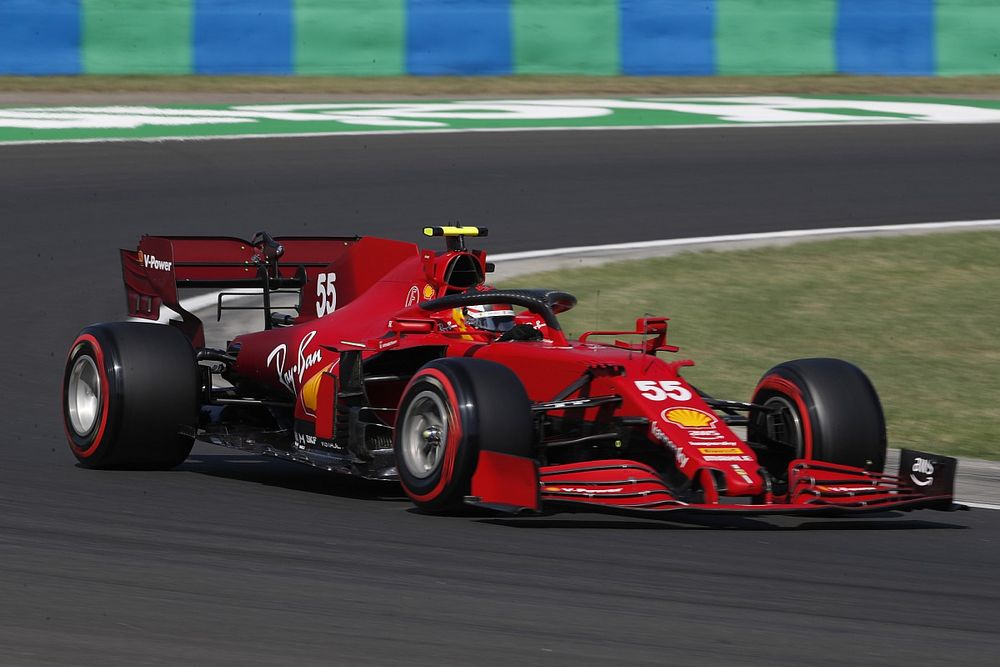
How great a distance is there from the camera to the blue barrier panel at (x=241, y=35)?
2125 cm

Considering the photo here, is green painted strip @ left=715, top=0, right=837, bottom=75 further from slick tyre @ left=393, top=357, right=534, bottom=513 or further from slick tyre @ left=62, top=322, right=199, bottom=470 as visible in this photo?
slick tyre @ left=393, top=357, right=534, bottom=513

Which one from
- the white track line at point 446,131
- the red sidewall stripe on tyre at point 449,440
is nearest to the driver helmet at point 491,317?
the red sidewall stripe on tyre at point 449,440

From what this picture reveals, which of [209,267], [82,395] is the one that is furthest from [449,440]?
[209,267]

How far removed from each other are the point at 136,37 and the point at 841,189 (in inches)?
350

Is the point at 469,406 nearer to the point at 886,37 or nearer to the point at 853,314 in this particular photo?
the point at 853,314

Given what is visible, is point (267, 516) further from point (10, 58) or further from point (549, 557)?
point (10, 58)

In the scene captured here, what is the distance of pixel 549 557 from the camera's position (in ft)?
21.2

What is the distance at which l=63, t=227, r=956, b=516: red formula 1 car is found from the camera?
7059 mm

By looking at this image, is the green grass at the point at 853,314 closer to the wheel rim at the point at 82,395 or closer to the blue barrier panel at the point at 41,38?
the wheel rim at the point at 82,395

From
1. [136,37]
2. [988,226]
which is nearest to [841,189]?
[988,226]

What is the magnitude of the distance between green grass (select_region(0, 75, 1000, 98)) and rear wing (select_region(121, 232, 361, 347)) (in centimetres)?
1158

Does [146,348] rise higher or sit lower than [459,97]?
lower

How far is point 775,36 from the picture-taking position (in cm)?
2289

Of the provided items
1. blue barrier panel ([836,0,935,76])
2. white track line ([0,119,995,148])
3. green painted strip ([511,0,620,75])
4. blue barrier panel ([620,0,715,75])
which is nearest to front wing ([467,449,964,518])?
white track line ([0,119,995,148])
